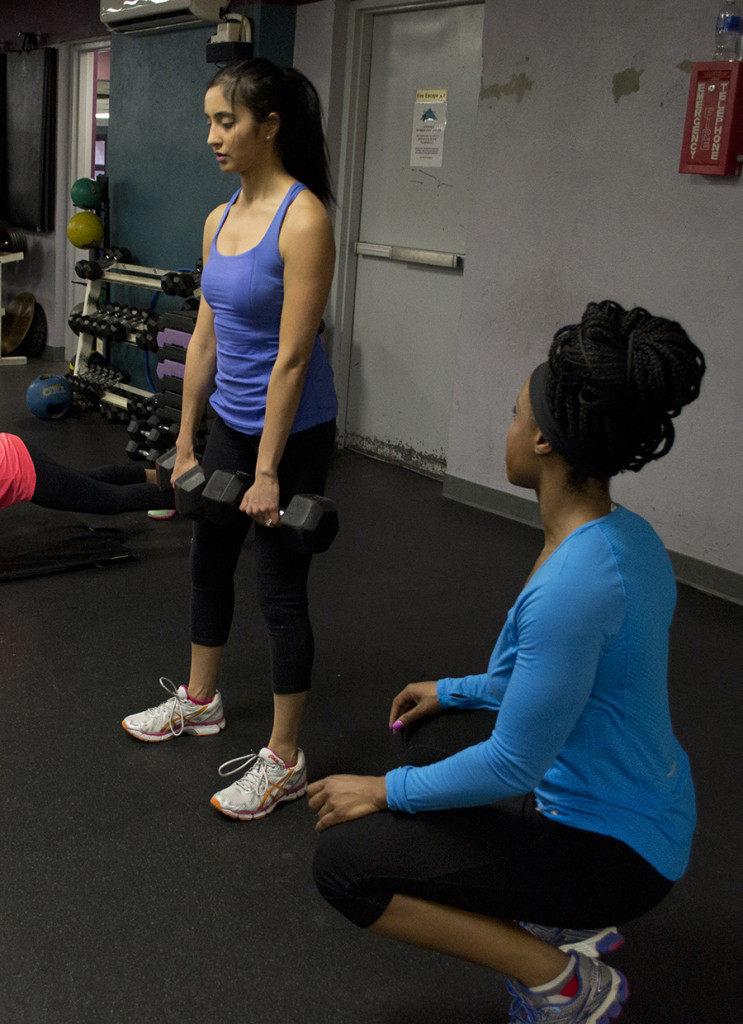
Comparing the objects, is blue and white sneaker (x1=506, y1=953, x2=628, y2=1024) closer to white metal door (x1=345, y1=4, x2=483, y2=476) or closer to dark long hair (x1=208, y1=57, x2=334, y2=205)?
dark long hair (x1=208, y1=57, x2=334, y2=205)

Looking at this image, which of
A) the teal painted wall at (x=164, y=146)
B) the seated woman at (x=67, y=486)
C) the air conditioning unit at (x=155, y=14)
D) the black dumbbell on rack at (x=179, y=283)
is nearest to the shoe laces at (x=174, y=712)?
the seated woman at (x=67, y=486)

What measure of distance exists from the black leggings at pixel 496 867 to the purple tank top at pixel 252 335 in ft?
2.74

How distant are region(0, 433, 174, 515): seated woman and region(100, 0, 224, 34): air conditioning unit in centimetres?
234

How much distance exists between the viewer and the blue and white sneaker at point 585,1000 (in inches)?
45.7

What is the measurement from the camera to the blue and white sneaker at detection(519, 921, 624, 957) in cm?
133

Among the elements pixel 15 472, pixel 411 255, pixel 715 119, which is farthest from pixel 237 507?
pixel 411 255

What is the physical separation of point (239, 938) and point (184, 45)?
4464 millimetres

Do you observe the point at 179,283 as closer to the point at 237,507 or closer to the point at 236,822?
the point at 237,507

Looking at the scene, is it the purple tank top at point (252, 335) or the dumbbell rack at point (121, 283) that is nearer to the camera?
the purple tank top at point (252, 335)

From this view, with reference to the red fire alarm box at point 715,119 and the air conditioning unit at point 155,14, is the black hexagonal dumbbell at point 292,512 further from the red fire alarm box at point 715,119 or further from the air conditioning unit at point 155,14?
the air conditioning unit at point 155,14

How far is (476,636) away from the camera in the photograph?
8.84ft

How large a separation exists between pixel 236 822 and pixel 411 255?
9.88 feet

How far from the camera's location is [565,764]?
3.66 feet

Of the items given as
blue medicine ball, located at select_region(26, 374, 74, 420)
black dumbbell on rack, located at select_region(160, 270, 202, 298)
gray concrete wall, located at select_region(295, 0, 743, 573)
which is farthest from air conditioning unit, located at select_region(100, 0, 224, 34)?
blue medicine ball, located at select_region(26, 374, 74, 420)
